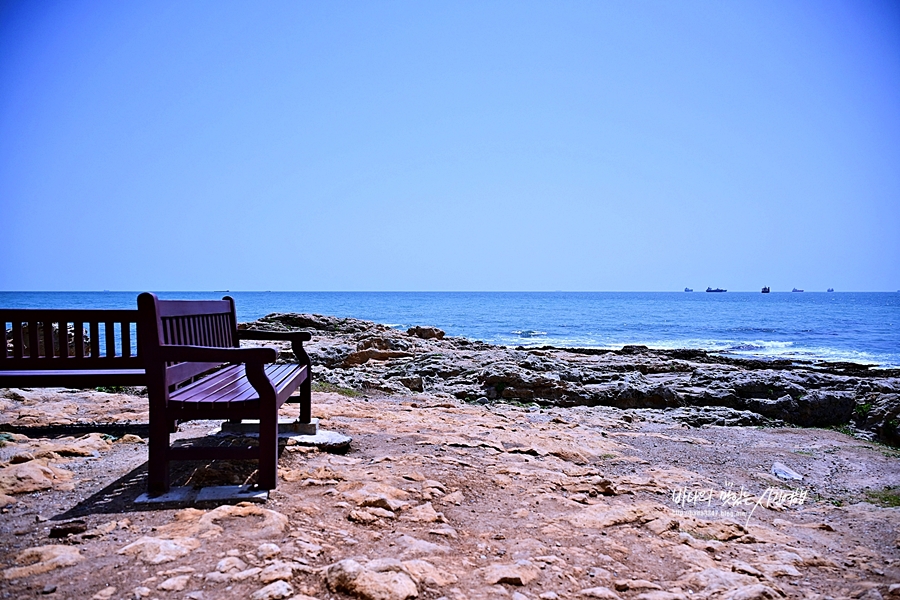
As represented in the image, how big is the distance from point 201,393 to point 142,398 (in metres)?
3.95

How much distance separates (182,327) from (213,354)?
0.94 meters

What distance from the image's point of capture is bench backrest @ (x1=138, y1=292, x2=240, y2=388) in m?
3.55

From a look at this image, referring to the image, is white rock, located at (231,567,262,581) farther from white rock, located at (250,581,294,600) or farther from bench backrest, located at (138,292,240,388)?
bench backrest, located at (138,292,240,388)

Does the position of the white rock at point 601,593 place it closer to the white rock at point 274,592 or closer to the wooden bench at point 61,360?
the white rock at point 274,592

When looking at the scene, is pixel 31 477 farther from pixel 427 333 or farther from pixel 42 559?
pixel 427 333

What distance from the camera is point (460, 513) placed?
351 centimetres

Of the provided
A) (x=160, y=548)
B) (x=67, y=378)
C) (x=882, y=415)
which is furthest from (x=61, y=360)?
(x=882, y=415)

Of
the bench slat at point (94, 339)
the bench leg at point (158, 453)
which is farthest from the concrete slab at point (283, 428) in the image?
the bench slat at point (94, 339)

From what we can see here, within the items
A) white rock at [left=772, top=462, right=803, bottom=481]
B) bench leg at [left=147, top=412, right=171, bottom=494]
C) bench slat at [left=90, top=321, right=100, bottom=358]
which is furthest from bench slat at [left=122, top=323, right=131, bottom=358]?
white rock at [left=772, top=462, right=803, bottom=481]

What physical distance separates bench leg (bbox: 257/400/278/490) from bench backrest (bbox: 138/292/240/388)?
647 mm

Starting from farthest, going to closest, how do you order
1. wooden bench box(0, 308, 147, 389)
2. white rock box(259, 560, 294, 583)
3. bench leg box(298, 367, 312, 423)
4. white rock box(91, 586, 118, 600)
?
wooden bench box(0, 308, 147, 389)
bench leg box(298, 367, 312, 423)
white rock box(259, 560, 294, 583)
white rock box(91, 586, 118, 600)

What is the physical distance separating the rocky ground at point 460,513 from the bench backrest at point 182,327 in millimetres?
751

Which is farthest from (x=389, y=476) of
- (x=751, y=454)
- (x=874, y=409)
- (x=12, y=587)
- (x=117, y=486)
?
(x=874, y=409)

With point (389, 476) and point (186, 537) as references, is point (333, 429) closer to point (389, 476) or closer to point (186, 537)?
point (389, 476)
